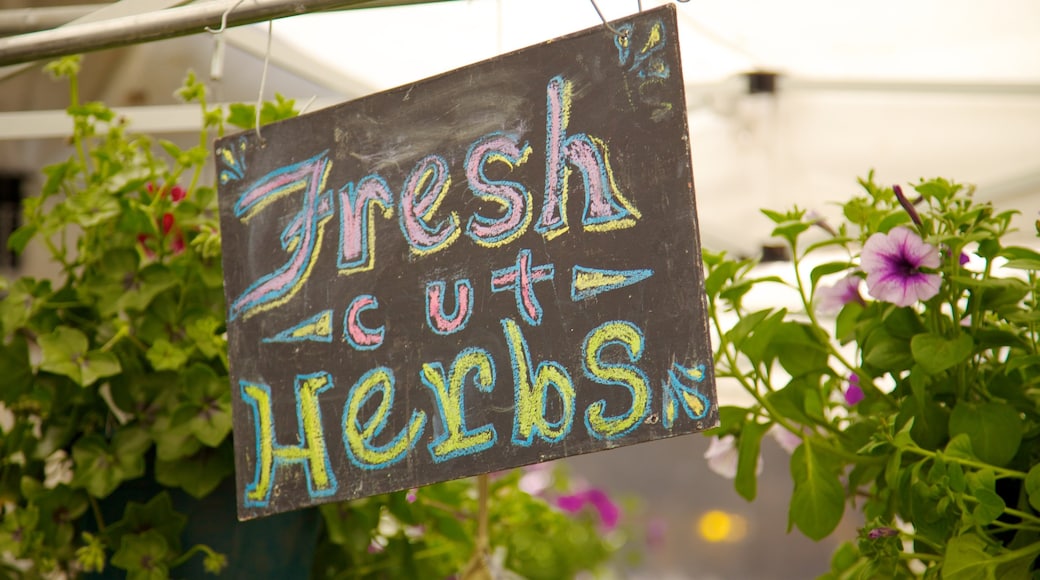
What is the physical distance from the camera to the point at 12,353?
1.17m

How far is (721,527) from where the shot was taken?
4172mm

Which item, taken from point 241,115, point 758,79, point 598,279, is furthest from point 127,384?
point 758,79

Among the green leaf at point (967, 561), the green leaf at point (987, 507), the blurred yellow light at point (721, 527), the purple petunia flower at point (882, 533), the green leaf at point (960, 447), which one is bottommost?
the blurred yellow light at point (721, 527)

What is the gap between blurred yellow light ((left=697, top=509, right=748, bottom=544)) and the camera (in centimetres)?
414

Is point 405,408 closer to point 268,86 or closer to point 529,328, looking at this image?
point 529,328

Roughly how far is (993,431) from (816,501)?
0.57 feet

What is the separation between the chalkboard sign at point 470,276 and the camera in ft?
2.54

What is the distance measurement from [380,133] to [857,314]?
513 millimetres

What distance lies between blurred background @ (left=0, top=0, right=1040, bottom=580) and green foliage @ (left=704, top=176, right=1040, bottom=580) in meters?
0.66

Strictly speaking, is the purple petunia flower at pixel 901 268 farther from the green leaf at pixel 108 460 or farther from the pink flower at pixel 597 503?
the pink flower at pixel 597 503

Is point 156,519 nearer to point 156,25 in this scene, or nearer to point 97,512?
point 97,512

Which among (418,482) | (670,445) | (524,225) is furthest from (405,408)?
(670,445)

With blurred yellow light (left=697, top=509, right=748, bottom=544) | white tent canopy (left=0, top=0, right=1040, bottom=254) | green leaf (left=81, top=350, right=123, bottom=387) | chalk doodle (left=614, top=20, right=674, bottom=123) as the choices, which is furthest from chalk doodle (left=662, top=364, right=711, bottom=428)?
blurred yellow light (left=697, top=509, right=748, bottom=544)

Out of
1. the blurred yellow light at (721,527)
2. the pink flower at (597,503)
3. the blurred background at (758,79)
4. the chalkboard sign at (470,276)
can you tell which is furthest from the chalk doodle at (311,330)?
the blurred yellow light at (721,527)
